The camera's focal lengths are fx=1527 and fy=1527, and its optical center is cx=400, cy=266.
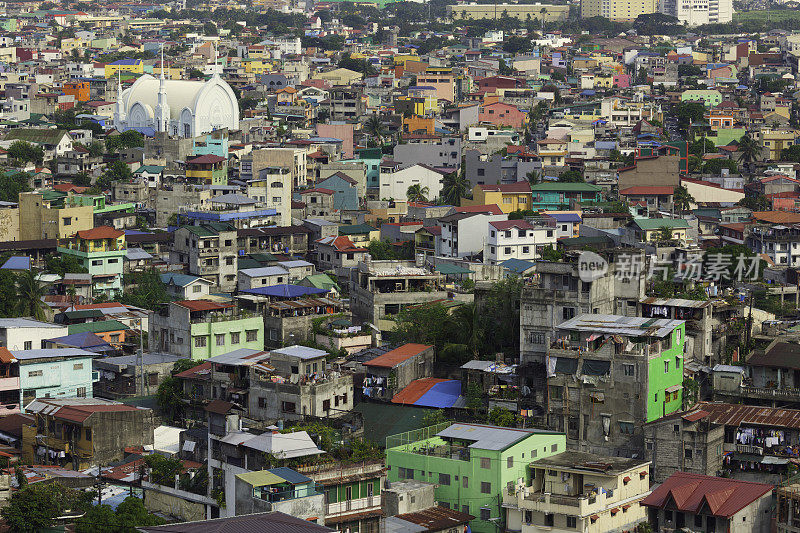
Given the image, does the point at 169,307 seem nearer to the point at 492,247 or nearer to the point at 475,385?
the point at 475,385

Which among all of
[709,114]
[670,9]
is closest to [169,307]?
[709,114]

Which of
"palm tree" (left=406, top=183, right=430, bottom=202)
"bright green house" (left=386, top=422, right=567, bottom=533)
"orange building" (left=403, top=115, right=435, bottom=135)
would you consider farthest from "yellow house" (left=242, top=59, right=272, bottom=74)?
"bright green house" (left=386, top=422, right=567, bottom=533)

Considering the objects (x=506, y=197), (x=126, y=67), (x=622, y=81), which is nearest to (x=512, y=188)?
(x=506, y=197)

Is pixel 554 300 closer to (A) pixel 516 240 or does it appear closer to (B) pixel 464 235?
(A) pixel 516 240

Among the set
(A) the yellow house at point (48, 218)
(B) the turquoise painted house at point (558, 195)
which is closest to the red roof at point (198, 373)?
(A) the yellow house at point (48, 218)

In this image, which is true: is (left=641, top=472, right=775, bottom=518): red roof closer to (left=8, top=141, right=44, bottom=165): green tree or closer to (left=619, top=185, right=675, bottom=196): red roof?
(left=619, top=185, right=675, bottom=196): red roof
